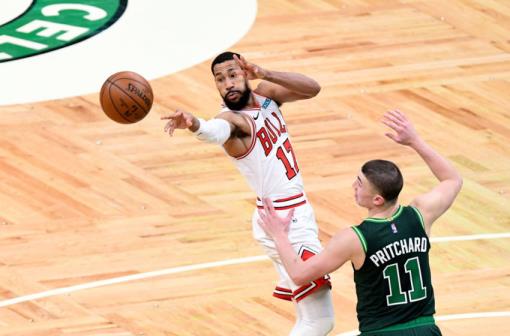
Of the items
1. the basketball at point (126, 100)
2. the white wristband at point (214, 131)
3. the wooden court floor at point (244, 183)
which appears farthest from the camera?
the wooden court floor at point (244, 183)

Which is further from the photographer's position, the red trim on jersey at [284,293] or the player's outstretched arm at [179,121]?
the red trim on jersey at [284,293]

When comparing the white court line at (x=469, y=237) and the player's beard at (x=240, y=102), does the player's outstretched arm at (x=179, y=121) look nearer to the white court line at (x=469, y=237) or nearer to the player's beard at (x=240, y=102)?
the player's beard at (x=240, y=102)

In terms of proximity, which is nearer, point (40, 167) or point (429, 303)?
point (429, 303)

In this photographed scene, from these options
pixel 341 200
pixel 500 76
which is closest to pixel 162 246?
pixel 341 200

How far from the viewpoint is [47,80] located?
1630cm

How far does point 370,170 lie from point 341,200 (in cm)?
489

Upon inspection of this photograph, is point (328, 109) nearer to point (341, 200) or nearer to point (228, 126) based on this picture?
point (341, 200)

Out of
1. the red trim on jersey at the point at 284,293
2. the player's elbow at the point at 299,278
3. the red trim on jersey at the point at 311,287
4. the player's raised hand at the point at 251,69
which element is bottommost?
the red trim on jersey at the point at 284,293

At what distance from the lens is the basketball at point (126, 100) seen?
1054 cm

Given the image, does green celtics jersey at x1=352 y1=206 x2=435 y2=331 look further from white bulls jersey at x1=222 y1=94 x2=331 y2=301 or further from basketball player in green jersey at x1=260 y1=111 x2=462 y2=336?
white bulls jersey at x1=222 y1=94 x2=331 y2=301

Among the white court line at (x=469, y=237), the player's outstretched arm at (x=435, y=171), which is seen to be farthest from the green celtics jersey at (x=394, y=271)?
the white court line at (x=469, y=237)

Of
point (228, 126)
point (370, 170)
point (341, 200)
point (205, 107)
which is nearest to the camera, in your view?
point (370, 170)

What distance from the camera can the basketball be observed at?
10.5 meters

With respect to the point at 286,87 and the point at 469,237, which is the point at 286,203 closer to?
the point at 286,87
